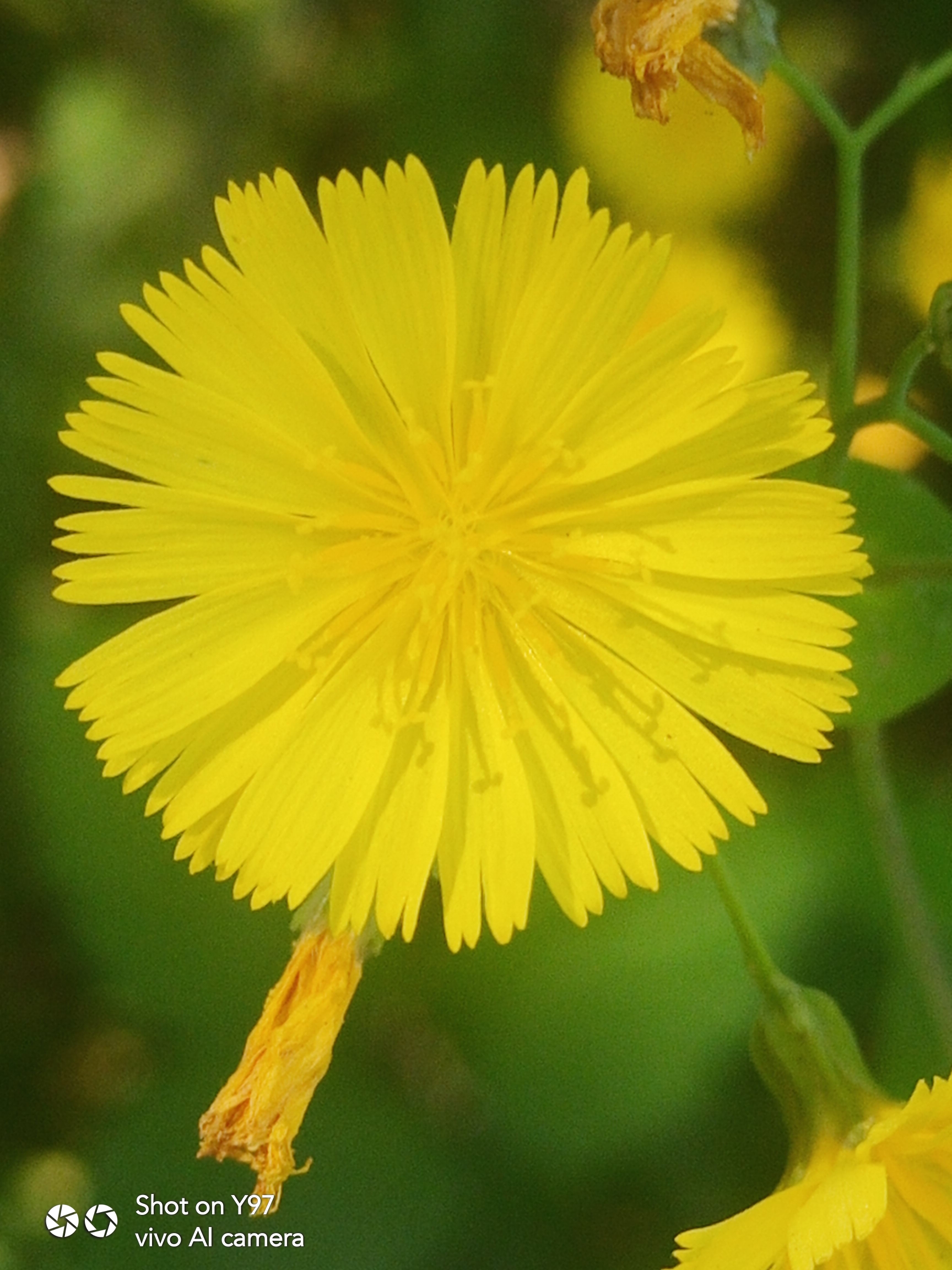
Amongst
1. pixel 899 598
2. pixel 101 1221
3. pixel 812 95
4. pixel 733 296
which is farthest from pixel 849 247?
pixel 101 1221

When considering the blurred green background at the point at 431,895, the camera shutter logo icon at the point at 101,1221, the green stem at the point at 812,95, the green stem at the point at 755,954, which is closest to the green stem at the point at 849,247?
the green stem at the point at 812,95

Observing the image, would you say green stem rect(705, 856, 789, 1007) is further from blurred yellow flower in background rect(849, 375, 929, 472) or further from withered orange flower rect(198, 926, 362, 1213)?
blurred yellow flower in background rect(849, 375, 929, 472)

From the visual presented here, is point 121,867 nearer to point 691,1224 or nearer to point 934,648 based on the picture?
point 691,1224

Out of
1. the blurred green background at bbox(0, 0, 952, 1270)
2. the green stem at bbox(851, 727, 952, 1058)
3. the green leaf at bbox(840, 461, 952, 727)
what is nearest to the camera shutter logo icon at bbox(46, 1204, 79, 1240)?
the blurred green background at bbox(0, 0, 952, 1270)

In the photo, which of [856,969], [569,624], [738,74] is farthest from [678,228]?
[856,969]

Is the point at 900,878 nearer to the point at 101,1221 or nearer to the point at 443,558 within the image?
the point at 443,558

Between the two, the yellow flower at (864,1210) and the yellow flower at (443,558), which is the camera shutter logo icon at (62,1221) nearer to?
the yellow flower at (443,558)
